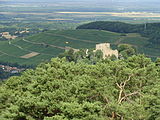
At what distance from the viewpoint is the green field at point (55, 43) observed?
11819 centimetres

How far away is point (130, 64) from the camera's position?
38.3 meters

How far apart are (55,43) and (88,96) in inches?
4096

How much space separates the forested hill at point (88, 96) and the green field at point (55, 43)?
76.5 metres

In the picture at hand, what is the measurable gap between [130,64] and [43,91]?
12408 mm

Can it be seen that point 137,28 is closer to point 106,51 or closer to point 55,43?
point 55,43

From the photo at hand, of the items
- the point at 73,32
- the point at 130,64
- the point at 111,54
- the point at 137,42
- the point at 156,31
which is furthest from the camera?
the point at 73,32

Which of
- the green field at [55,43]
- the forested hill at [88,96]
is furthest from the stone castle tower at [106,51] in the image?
the forested hill at [88,96]

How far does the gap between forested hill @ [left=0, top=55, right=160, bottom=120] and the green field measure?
7650 cm

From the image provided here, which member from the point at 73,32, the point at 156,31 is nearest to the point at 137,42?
the point at 156,31

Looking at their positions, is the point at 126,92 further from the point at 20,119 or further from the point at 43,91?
the point at 20,119

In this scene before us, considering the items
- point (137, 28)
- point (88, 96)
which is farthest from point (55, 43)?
point (88, 96)

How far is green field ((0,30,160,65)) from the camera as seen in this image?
4653 inches

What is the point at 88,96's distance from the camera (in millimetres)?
27484

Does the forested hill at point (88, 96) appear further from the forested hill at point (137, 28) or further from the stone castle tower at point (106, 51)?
the forested hill at point (137, 28)
